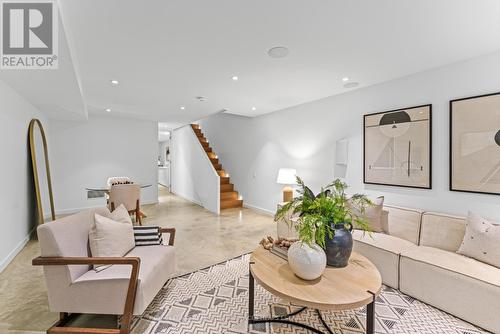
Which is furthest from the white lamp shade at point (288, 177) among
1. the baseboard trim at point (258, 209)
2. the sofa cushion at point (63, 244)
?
the sofa cushion at point (63, 244)

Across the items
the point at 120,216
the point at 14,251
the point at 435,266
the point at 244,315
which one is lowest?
the point at 244,315

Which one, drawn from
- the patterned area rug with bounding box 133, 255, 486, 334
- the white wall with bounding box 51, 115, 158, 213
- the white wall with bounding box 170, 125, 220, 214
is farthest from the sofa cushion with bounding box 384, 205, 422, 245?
the white wall with bounding box 51, 115, 158, 213

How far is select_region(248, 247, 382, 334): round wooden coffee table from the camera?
1.37 m

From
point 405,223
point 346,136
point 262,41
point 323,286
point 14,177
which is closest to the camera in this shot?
point 323,286

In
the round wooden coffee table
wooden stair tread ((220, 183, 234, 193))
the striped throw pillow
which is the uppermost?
wooden stair tread ((220, 183, 234, 193))

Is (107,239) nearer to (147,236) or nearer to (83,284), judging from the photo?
(83,284)

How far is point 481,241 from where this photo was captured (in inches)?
82.6

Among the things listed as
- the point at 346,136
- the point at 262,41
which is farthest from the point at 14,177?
the point at 346,136

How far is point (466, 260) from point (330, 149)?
236cm

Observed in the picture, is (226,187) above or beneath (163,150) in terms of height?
beneath

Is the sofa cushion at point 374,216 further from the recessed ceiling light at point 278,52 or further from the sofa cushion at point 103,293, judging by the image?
the sofa cushion at point 103,293

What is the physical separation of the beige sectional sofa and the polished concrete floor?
70.3 inches

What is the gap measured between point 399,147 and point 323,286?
246 cm

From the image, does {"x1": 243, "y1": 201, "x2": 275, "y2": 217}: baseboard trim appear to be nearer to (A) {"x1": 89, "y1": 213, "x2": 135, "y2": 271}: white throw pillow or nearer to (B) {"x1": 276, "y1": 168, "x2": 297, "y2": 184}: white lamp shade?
(B) {"x1": 276, "y1": 168, "x2": 297, "y2": 184}: white lamp shade
